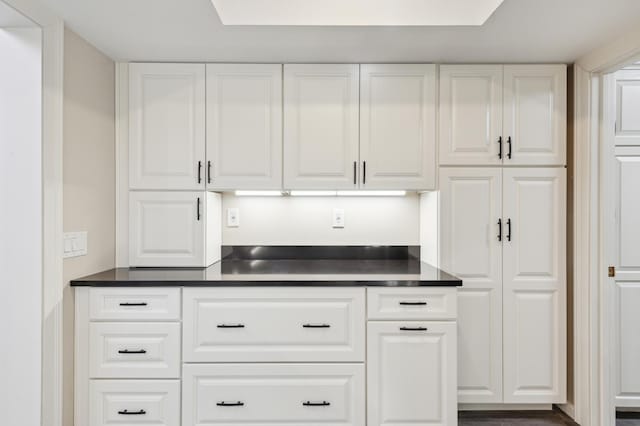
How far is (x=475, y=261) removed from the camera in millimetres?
2488

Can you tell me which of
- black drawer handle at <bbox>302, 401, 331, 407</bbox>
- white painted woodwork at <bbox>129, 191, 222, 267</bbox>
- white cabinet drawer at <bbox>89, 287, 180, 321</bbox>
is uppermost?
white painted woodwork at <bbox>129, 191, 222, 267</bbox>

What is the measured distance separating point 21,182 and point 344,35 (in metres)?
1.61

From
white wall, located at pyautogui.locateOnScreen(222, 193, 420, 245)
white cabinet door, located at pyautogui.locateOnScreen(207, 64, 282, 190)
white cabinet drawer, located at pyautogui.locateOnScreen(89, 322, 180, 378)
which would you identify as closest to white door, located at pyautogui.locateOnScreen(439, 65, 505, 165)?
white wall, located at pyautogui.locateOnScreen(222, 193, 420, 245)

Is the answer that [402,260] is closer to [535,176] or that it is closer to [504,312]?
[504,312]

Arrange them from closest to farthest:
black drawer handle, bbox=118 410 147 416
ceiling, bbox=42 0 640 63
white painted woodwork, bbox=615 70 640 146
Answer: ceiling, bbox=42 0 640 63
black drawer handle, bbox=118 410 147 416
white painted woodwork, bbox=615 70 640 146

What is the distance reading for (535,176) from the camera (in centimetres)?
249

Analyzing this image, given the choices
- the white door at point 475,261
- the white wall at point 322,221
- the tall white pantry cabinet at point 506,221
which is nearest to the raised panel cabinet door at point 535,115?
the tall white pantry cabinet at point 506,221

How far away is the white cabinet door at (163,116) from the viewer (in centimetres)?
246

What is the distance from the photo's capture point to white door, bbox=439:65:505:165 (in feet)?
8.13

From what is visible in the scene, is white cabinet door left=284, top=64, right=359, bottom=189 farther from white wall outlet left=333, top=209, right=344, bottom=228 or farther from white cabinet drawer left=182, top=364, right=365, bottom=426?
white cabinet drawer left=182, top=364, right=365, bottom=426

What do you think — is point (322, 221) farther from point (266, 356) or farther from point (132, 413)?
point (132, 413)

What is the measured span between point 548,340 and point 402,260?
0.95 m

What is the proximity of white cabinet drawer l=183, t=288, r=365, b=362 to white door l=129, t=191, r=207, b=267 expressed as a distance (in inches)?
17.9

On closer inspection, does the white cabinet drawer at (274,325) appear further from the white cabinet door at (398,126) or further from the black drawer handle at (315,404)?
the white cabinet door at (398,126)
